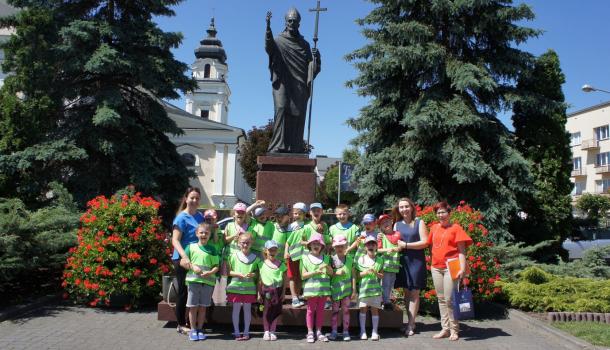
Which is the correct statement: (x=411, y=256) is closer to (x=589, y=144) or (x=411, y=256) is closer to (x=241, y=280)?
(x=241, y=280)

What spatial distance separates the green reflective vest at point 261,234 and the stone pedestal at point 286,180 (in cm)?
227

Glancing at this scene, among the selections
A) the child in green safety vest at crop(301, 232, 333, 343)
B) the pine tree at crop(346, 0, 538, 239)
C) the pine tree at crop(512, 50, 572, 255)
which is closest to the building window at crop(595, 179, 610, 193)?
the pine tree at crop(512, 50, 572, 255)

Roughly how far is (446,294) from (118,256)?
4832mm

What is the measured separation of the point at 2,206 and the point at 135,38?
27.6ft

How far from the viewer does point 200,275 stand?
586 cm

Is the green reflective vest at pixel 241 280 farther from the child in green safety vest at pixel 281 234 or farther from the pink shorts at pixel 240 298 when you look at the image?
the child in green safety vest at pixel 281 234

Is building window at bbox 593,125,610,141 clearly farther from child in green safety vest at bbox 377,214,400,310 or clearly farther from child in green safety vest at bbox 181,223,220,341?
child in green safety vest at bbox 181,223,220,341

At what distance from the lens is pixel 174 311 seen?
21.6 ft

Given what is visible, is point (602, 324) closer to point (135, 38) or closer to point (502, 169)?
point (502, 169)

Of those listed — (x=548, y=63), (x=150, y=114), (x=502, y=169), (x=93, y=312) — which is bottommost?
(x=93, y=312)

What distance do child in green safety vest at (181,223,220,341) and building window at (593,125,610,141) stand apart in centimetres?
4390

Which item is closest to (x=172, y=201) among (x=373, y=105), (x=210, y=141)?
(x=373, y=105)

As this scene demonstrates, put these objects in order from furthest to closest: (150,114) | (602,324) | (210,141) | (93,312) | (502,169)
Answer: (210,141) → (150,114) → (502,169) → (93,312) → (602,324)

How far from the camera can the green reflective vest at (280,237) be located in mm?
6324
